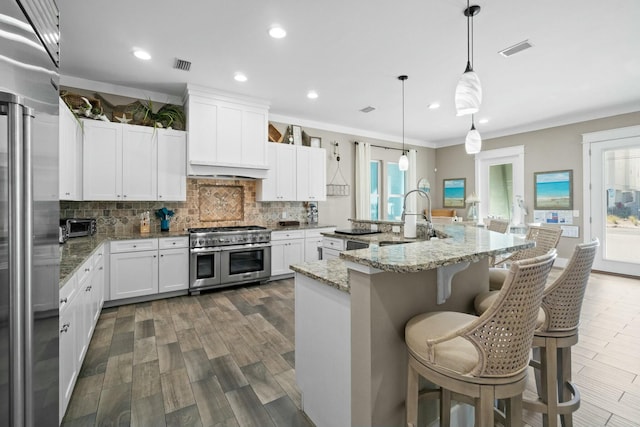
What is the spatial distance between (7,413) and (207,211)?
404 cm

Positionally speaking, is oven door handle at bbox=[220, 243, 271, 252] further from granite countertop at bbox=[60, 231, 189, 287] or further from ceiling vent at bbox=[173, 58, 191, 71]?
ceiling vent at bbox=[173, 58, 191, 71]

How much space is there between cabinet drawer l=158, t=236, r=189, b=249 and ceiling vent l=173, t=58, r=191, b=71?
2.06 metres

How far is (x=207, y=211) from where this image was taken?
4.72m

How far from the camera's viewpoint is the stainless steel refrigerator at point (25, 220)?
2.65 feet

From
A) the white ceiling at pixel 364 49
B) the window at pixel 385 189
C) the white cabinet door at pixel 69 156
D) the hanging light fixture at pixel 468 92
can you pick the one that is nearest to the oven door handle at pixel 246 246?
the white cabinet door at pixel 69 156

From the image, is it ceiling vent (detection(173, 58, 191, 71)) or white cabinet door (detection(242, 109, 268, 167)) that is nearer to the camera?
ceiling vent (detection(173, 58, 191, 71))

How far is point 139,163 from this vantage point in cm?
391

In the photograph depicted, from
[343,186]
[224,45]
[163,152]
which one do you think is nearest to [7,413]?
[224,45]

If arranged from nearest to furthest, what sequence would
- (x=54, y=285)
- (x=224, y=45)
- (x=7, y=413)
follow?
(x=7, y=413), (x=54, y=285), (x=224, y=45)

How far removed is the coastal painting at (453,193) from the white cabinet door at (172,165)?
6074 mm

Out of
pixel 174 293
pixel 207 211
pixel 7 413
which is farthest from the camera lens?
pixel 207 211

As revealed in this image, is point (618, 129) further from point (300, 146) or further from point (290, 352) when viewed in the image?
point (290, 352)

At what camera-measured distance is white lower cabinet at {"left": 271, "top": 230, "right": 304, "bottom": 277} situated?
4711 millimetres

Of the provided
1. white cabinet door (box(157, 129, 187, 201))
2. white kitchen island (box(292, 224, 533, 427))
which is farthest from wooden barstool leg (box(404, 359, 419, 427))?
white cabinet door (box(157, 129, 187, 201))
